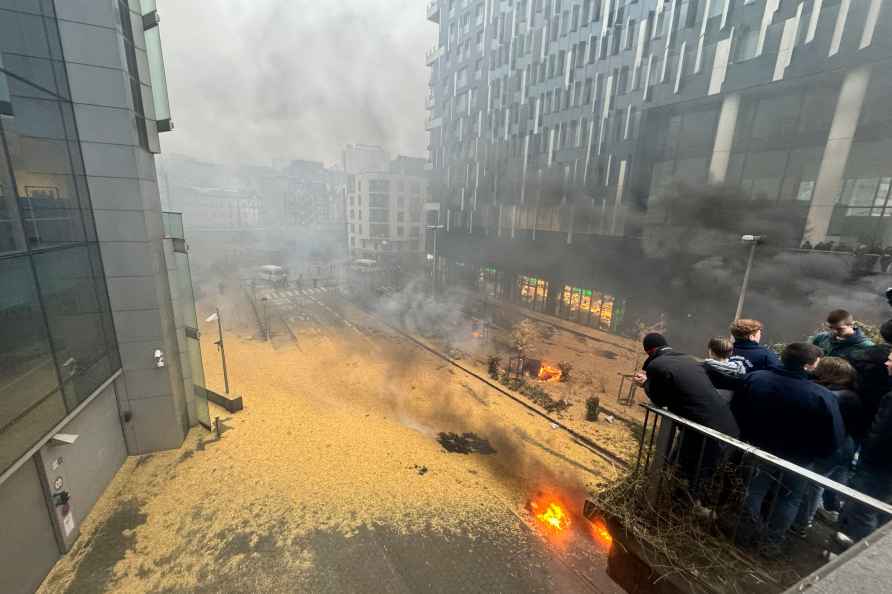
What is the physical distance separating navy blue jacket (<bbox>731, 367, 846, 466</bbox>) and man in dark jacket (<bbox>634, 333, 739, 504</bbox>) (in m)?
0.29

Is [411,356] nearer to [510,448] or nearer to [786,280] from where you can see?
[510,448]

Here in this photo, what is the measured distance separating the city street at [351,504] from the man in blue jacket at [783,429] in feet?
14.1

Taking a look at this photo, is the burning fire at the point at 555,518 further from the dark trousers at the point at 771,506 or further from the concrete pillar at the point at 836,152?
the concrete pillar at the point at 836,152

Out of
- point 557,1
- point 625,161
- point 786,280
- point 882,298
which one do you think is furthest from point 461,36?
point 882,298

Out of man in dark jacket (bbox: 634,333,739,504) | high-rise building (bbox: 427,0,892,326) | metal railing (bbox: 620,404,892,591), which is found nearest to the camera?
metal railing (bbox: 620,404,892,591)

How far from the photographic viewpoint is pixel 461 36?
35719 mm

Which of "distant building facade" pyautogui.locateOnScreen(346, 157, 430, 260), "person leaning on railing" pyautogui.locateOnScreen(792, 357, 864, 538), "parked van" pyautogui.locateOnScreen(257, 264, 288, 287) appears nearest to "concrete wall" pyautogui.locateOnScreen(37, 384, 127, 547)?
"person leaning on railing" pyautogui.locateOnScreen(792, 357, 864, 538)

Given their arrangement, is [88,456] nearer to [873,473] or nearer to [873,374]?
[873,473]

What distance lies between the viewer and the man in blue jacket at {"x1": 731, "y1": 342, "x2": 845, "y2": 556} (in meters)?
2.93

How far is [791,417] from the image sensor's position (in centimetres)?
318

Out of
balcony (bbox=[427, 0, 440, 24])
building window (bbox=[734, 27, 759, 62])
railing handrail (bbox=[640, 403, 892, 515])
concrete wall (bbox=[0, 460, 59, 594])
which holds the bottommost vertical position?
concrete wall (bbox=[0, 460, 59, 594])

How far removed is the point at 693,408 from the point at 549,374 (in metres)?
14.3

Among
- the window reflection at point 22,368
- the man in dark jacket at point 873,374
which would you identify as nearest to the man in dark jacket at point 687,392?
the man in dark jacket at point 873,374

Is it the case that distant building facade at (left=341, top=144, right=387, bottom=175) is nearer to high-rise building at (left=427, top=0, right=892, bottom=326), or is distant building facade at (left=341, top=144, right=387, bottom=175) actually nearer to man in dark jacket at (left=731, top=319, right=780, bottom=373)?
high-rise building at (left=427, top=0, right=892, bottom=326)
